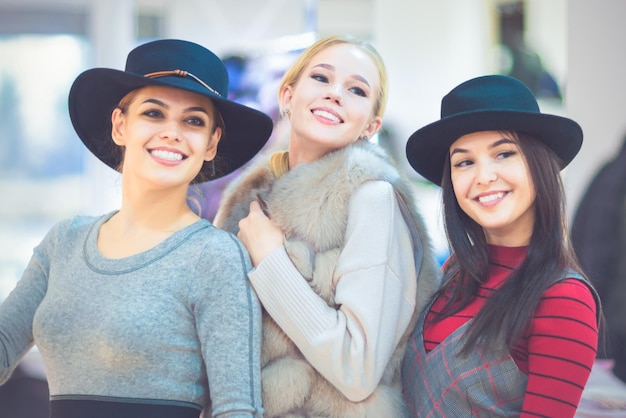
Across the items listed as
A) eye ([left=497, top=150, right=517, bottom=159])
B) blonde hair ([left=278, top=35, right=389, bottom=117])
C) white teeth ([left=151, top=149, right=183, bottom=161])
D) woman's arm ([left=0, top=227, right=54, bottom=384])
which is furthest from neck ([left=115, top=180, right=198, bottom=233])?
eye ([left=497, top=150, right=517, bottom=159])

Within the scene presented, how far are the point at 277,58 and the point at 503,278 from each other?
228cm

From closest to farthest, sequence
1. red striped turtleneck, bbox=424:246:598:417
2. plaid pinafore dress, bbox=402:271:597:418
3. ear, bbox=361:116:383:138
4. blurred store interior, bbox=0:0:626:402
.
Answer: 1. red striped turtleneck, bbox=424:246:598:417
2. plaid pinafore dress, bbox=402:271:597:418
3. ear, bbox=361:116:383:138
4. blurred store interior, bbox=0:0:626:402

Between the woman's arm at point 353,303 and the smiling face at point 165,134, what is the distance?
316 mm

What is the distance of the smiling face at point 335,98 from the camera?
1720 millimetres

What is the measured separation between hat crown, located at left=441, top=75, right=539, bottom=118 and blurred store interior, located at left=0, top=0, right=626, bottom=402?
70.1 inches

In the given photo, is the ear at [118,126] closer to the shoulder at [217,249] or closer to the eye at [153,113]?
the eye at [153,113]

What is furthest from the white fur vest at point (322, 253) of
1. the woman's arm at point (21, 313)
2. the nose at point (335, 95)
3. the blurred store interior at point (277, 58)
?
the blurred store interior at point (277, 58)

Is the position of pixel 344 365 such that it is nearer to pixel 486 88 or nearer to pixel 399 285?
pixel 399 285

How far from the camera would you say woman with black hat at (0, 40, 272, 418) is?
1342mm

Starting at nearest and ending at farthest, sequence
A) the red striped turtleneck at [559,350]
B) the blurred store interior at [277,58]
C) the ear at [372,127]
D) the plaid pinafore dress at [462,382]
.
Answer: the red striped turtleneck at [559,350], the plaid pinafore dress at [462,382], the ear at [372,127], the blurred store interior at [277,58]

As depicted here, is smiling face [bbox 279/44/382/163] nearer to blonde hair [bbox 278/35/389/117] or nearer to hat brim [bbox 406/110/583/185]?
blonde hair [bbox 278/35/389/117]

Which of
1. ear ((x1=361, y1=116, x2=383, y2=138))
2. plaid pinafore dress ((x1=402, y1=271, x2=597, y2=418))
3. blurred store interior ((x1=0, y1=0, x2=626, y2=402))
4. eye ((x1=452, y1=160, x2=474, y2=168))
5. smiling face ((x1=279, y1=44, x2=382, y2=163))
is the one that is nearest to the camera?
plaid pinafore dress ((x1=402, y1=271, x2=597, y2=418))

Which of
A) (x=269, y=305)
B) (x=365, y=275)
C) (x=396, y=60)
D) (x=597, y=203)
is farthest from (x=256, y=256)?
(x=597, y=203)

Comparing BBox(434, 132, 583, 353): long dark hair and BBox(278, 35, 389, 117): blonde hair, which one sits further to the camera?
BBox(278, 35, 389, 117): blonde hair
